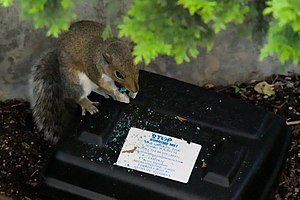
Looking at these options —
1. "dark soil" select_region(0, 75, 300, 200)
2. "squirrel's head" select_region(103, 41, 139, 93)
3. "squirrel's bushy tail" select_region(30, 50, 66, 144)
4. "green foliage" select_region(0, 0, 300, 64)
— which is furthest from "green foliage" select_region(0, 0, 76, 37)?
"dark soil" select_region(0, 75, 300, 200)

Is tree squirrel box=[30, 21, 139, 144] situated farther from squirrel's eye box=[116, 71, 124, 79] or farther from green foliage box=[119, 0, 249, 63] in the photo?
green foliage box=[119, 0, 249, 63]

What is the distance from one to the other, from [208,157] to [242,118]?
0.19 meters

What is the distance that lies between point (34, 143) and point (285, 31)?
56.8 inches

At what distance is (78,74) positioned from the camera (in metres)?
2.28

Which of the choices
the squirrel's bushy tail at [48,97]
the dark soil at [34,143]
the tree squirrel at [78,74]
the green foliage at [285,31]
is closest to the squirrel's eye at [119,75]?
the tree squirrel at [78,74]

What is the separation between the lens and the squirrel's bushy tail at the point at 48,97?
2.45m

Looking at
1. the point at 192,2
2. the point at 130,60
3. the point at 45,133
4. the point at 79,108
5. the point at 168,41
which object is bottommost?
the point at 45,133

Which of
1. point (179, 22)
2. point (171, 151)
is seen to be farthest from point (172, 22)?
point (171, 151)

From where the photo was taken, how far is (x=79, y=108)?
233 cm

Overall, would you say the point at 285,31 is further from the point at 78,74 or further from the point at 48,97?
the point at 48,97

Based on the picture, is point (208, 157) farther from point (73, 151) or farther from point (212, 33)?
point (212, 33)

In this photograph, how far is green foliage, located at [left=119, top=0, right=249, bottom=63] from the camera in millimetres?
1373

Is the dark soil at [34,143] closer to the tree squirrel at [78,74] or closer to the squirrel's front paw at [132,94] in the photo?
the tree squirrel at [78,74]

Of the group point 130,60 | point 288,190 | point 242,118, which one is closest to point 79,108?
point 130,60
